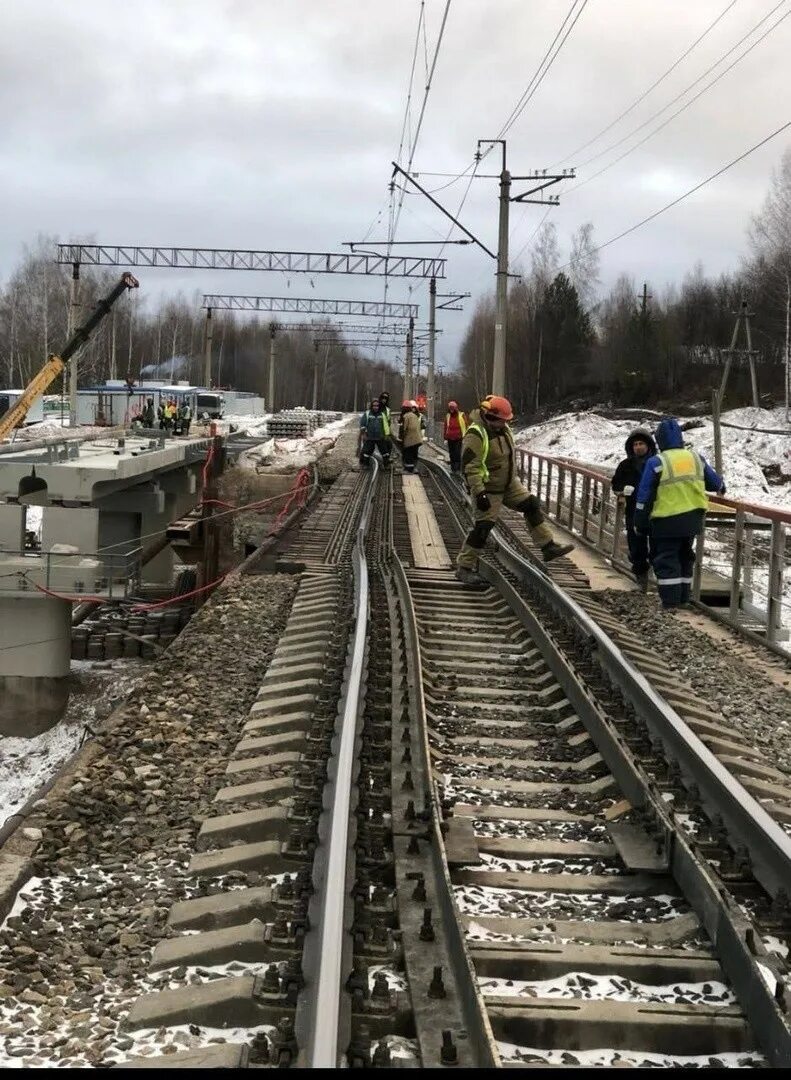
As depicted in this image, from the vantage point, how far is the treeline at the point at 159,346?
79.8 meters

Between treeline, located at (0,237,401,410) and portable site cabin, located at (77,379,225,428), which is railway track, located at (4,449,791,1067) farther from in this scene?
portable site cabin, located at (77,379,225,428)

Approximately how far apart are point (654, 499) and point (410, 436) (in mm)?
14652

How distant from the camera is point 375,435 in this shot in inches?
987

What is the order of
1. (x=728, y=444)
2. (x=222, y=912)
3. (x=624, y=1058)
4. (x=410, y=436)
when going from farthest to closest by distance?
(x=728, y=444), (x=410, y=436), (x=222, y=912), (x=624, y=1058)

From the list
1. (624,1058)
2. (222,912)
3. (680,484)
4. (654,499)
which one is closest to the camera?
(624,1058)

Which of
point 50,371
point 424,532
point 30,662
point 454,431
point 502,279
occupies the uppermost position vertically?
point 502,279

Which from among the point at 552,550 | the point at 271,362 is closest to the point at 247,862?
the point at 552,550

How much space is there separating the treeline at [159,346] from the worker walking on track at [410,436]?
2234 centimetres

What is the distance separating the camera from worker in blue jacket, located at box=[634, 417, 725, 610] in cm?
989

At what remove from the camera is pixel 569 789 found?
512 centimetres

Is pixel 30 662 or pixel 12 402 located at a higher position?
pixel 12 402

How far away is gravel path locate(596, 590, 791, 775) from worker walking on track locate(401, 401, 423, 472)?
13990 mm

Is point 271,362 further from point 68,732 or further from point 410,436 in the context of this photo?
point 68,732

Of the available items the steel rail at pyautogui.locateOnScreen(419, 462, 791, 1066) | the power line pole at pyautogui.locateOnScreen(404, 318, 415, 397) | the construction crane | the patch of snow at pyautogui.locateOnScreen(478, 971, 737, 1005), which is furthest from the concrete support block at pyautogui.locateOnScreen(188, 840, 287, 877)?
the power line pole at pyautogui.locateOnScreen(404, 318, 415, 397)
